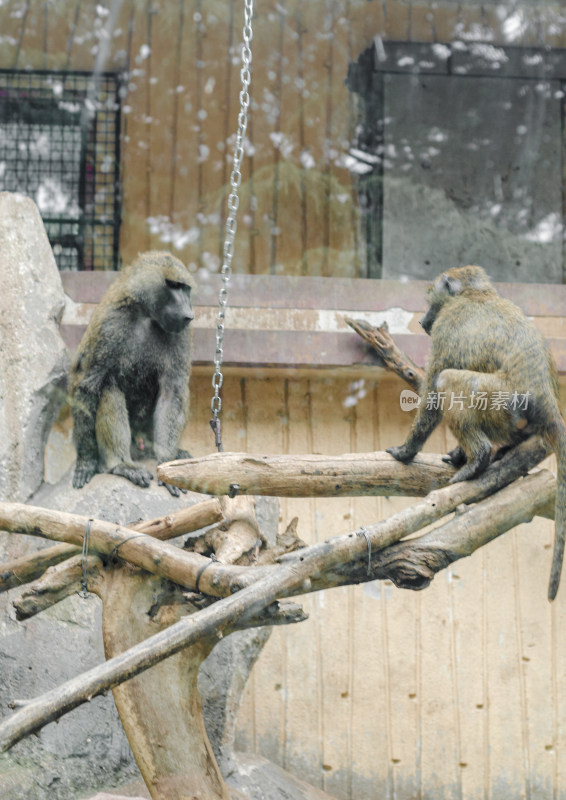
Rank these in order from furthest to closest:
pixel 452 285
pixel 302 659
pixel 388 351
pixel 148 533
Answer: pixel 302 659, pixel 388 351, pixel 452 285, pixel 148 533

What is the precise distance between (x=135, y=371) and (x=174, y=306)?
1.44 feet

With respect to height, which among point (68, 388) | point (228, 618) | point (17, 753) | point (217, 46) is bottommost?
point (17, 753)

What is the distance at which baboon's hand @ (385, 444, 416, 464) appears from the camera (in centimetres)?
300

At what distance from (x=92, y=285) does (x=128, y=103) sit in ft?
3.33

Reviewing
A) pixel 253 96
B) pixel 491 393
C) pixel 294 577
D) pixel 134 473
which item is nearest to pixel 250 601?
pixel 294 577

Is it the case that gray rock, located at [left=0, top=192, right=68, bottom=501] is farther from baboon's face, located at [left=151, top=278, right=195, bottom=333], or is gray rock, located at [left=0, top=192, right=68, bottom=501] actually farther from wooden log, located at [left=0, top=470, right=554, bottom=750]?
wooden log, located at [left=0, top=470, right=554, bottom=750]

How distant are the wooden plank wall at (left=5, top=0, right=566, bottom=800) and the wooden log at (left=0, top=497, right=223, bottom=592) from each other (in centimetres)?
108

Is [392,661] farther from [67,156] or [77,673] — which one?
[67,156]

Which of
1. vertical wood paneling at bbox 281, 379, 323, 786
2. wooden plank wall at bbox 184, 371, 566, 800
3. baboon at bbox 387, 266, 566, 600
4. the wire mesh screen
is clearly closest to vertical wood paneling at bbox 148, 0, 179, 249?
the wire mesh screen

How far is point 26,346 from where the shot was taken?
4.23 meters

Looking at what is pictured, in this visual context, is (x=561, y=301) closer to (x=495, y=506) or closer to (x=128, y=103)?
(x=495, y=506)

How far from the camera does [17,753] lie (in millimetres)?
3307

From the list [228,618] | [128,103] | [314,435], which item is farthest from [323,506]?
[128,103]

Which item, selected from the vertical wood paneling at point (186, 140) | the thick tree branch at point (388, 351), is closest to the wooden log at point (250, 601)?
the thick tree branch at point (388, 351)
